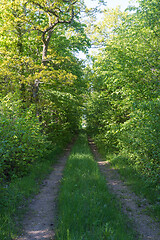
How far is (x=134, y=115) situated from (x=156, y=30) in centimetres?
393

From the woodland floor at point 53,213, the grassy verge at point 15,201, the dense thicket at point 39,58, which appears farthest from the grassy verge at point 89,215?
the dense thicket at point 39,58

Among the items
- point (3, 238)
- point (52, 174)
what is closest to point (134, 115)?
point (52, 174)

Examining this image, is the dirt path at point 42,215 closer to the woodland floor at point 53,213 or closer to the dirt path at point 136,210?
the woodland floor at point 53,213

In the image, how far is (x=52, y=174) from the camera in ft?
31.1

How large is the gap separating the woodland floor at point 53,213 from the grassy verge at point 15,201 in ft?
0.66

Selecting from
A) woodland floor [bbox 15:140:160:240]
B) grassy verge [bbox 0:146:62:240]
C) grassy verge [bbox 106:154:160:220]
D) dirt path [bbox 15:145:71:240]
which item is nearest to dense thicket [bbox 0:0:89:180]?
grassy verge [bbox 0:146:62:240]

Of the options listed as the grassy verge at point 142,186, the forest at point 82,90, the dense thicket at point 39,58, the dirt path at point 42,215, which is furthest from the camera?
the dense thicket at point 39,58

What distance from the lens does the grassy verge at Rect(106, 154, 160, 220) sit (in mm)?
5730

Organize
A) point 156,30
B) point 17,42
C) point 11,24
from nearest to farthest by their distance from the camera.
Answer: point 156,30 → point 11,24 → point 17,42

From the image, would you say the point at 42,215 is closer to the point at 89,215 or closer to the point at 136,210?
the point at 89,215

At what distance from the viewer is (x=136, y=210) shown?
581 cm

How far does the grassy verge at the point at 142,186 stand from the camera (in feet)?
18.8

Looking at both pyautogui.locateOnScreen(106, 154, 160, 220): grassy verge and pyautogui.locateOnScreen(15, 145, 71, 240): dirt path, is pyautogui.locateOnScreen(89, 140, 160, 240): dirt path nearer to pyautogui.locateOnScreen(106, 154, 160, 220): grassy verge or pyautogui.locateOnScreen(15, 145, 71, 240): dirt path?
pyautogui.locateOnScreen(106, 154, 160, 220): grassy verge

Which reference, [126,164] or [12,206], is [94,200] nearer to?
[12,206]
